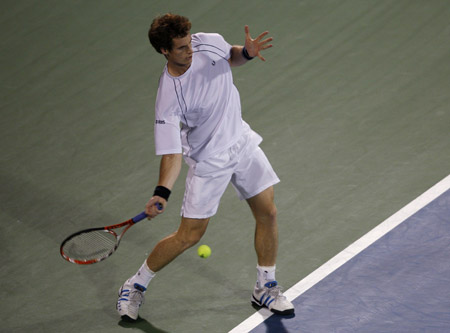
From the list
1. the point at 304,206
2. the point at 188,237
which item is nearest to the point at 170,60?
the point at 188,237

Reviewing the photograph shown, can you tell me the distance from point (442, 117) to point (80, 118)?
3.71 metres

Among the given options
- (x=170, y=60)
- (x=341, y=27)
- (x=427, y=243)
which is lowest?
(x=427, y=243)

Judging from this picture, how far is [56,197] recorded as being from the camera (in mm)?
6980

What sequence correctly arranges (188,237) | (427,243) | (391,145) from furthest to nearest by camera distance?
(391,145), (427,243), (188,237)

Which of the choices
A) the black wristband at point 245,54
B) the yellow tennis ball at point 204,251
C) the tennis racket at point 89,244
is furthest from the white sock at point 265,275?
the black wristband at point 245,54

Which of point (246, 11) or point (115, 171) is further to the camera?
point (246, 11)

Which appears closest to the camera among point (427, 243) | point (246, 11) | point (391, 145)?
point (427, 243)

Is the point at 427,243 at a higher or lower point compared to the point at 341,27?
lower

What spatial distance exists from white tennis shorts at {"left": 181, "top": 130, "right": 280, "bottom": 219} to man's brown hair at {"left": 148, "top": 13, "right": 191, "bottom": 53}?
2.82 ft

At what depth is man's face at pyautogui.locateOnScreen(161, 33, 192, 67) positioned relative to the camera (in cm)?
476

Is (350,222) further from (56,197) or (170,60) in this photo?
(56,197)

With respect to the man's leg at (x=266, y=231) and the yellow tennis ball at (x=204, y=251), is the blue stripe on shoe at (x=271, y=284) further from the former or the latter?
the yellow tennis ball at (x=204, y=251)

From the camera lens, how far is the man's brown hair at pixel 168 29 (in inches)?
186

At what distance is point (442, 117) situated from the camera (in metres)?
7.08
